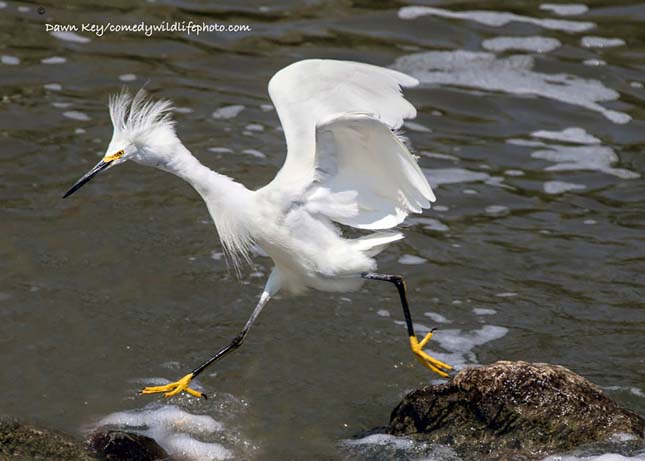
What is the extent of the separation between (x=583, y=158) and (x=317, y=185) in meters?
3.98

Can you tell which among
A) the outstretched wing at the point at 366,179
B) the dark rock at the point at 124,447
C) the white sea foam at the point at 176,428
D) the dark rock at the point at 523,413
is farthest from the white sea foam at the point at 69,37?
the dark rock at the point at 523,413

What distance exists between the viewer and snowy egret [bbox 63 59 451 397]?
5.57 m

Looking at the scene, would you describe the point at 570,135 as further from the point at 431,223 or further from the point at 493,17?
the point at 493,17

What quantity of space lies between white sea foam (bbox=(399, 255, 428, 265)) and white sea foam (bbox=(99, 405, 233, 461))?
235 cm

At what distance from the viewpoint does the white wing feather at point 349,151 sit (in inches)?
217

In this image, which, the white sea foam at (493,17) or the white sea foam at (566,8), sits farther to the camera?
the white sea foam at (566,8)

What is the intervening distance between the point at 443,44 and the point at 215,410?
19.5ft

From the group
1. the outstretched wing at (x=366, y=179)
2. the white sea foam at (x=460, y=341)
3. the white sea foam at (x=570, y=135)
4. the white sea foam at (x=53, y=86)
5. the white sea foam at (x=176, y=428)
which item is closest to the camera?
the white sea foam at (x=176, y=428)

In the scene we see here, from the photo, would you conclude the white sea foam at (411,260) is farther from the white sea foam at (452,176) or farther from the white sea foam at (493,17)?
the white sea foam at (493,17)

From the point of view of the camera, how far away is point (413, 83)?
5.62 m

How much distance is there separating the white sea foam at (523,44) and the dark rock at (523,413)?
5919 mm

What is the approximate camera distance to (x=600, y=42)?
10.6 meters

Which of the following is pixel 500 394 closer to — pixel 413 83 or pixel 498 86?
pixel 413 83

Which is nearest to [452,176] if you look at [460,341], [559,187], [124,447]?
[559,187]
